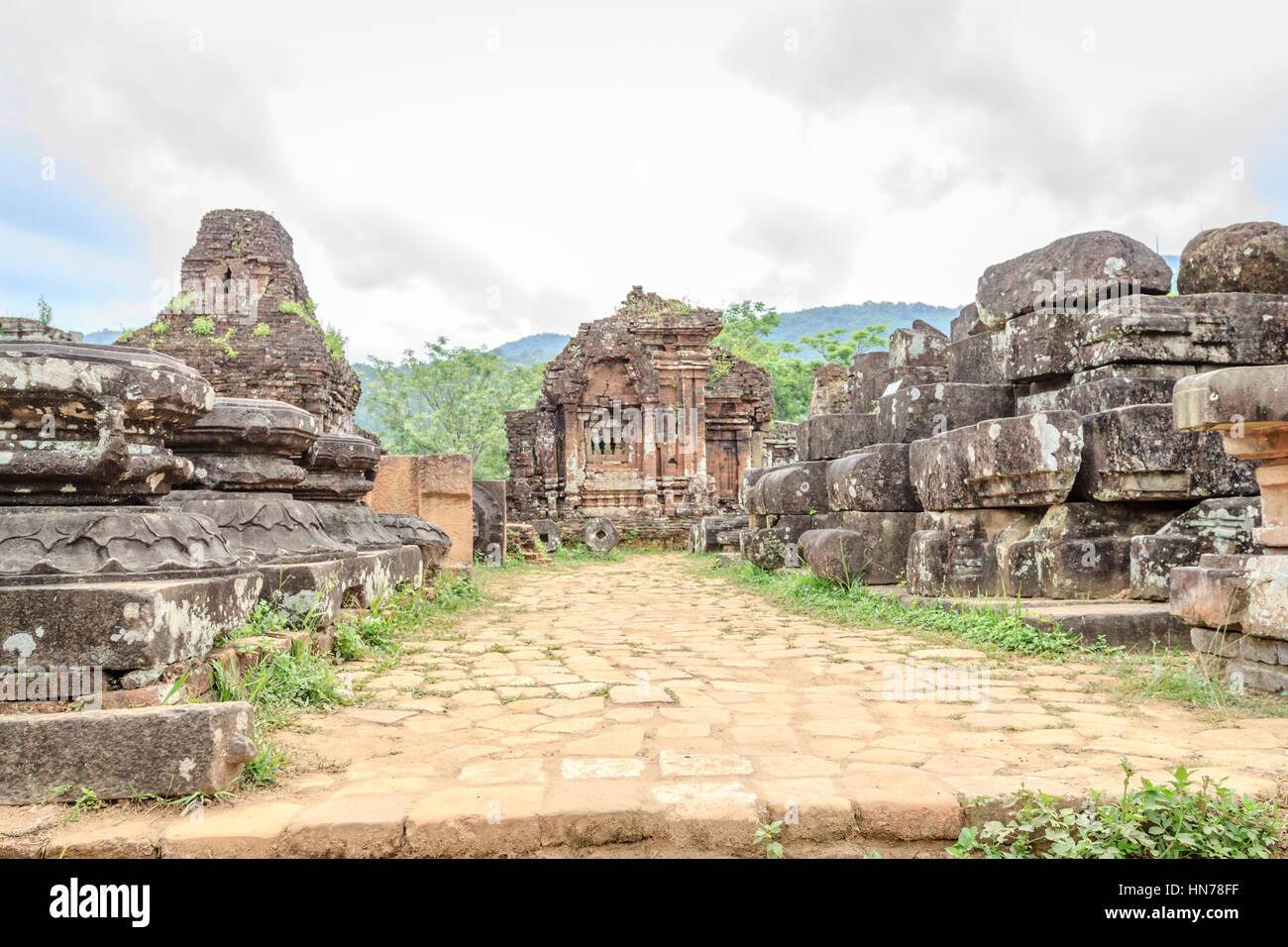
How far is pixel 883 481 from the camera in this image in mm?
6566

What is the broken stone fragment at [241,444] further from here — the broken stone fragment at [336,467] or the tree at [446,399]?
the tree at [446,399]

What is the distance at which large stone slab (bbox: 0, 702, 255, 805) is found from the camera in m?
2.18

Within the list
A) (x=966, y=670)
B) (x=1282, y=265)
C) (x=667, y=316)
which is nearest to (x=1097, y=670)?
(x=966, y=670)

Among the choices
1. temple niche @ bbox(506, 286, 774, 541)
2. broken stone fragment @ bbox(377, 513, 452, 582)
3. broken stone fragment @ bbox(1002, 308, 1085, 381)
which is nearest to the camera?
broken stone fragment @ bbox(1002, 308, 1085, 381)

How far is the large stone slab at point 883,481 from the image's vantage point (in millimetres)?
6566

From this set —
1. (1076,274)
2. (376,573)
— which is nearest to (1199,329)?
(1076,274)

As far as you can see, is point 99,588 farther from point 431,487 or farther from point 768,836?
point 431,487

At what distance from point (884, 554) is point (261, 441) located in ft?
14.9

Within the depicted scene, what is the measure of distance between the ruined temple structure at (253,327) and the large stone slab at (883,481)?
12637 mm

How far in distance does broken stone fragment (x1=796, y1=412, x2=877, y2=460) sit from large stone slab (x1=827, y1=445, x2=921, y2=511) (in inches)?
46.0

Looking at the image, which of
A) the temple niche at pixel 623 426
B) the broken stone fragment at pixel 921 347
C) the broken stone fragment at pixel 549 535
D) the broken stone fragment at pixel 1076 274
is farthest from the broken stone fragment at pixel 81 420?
the temple niche at pixel 623 426

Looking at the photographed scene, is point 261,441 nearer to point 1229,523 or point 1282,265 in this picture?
point 1229,523

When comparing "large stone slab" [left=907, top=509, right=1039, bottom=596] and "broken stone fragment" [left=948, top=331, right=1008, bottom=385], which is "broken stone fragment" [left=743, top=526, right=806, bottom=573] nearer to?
"broken stone fragment" [left=948, top=331, right=1008, bottom=385]

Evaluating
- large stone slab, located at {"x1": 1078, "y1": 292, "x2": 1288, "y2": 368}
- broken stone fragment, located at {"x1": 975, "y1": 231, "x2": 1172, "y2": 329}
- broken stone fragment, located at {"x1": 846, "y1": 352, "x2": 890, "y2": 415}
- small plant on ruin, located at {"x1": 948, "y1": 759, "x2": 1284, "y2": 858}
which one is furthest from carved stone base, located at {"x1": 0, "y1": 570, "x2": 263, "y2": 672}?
broken stone fragment, located at {"x1": 846, "y1": 352, "x2": 890, "y2": 415}
